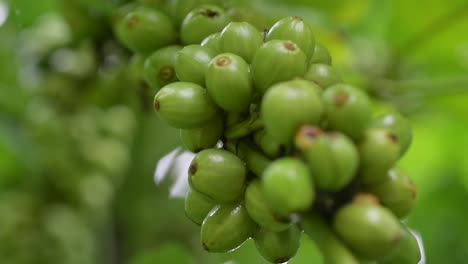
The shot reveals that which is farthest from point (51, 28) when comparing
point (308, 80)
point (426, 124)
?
point (308, 80)

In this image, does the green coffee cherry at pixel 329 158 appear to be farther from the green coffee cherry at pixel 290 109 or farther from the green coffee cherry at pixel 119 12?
the green coffee cherry at pixel 119 12

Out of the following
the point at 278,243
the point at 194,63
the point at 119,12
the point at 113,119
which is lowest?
the point at 113,119

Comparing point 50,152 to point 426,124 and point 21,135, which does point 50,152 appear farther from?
point 426,124

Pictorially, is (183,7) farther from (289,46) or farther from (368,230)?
(368,230)

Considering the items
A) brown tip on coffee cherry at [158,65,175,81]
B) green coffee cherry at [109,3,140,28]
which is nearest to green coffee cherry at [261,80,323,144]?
brown tip on coffee cherry at [158,65,175,81]

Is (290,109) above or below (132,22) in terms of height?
above

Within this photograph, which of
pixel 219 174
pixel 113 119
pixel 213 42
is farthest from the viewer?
pixel 113 119

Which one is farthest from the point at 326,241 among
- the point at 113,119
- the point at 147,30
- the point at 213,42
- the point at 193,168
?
the point at 113,119
